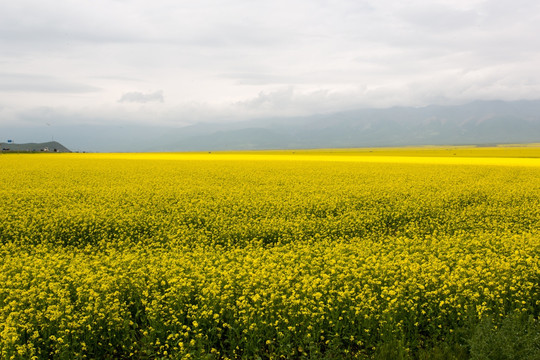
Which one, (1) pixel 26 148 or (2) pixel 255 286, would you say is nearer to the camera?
(2) pixel 255 286

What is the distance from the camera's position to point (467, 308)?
7672 mm

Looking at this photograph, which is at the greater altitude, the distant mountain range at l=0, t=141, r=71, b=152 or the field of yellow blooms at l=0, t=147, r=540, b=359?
the distant mountain range at l=0, t=141, r=71, b=152

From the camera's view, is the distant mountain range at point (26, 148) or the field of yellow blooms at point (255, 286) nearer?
the field of yellow blooms at point (255, 286)

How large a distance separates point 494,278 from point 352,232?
5813 millimetres

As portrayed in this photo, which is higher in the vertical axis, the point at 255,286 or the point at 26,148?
the point at 26,148

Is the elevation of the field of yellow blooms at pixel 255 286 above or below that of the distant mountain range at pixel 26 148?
below

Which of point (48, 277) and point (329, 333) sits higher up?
point (48, 277)

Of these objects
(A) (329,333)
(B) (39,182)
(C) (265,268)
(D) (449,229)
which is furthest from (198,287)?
(B) (39,182)

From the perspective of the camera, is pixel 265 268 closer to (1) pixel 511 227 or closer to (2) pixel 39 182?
(1) pixel 511 227

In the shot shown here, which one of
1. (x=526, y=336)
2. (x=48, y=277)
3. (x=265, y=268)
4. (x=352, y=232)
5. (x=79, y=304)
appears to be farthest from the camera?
(x=352, y=232)

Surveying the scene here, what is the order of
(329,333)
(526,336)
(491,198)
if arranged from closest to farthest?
(526,336), (329,333), (491,198)

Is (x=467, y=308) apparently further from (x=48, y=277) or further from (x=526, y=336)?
(x=48, y=277)

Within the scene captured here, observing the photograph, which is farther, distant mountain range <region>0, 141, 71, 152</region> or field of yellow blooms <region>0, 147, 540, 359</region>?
distant mountain range <region>0, 141, 71, 152</region>

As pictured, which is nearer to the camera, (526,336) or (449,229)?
(526,336)
